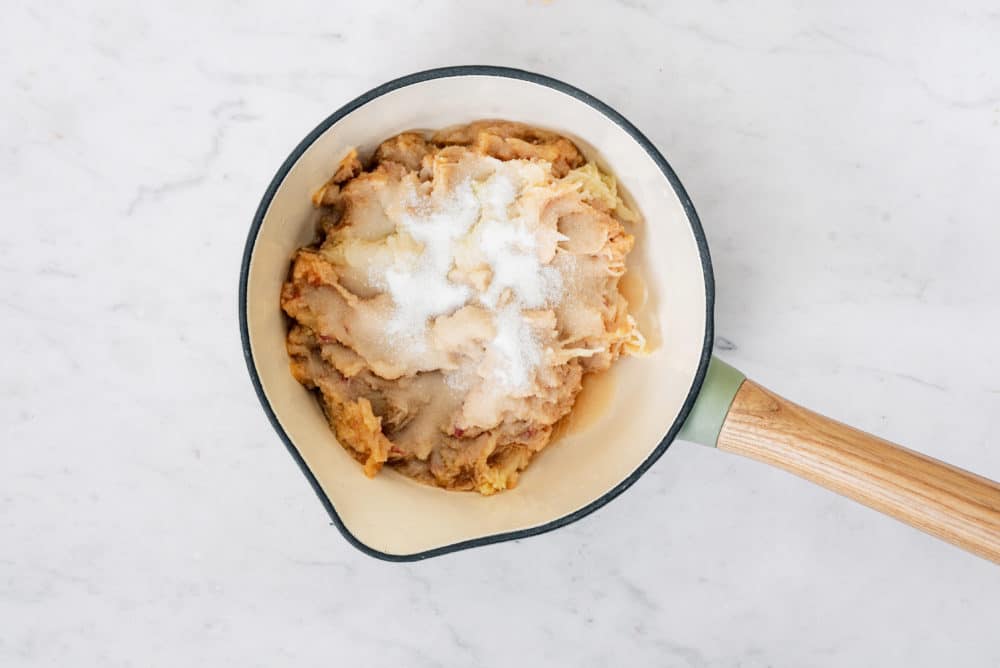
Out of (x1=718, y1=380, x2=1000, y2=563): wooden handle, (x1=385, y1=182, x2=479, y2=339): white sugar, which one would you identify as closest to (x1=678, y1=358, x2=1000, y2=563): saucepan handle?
(x1=718, y1=380, x2=1000, y2=563): wooden handle

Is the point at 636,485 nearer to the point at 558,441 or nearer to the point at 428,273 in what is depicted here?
the point at 558,441

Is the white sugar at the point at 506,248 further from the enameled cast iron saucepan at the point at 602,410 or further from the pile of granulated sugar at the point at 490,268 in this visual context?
the enameled cast iron saucepan at the point at 602,410

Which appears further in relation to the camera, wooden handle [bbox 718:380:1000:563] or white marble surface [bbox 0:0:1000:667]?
white marble surface [bbox 0:0:1000:667]

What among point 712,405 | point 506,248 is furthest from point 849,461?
point 506,248

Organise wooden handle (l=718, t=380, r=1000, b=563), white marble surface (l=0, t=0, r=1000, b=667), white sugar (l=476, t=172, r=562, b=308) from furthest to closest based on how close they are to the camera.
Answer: white marble surface (l=0, t=0, r=1000, b=667), white sugar (l=476, t=172, r=562, b=308), wooden handle (l=718, t=380, r=1000, b=563)

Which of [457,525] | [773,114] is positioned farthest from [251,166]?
[773,114]

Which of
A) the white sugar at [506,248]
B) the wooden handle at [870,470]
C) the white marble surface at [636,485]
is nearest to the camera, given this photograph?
the wooden handle at [870,470]

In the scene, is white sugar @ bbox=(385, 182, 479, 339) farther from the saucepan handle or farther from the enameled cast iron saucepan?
the saucepan handle

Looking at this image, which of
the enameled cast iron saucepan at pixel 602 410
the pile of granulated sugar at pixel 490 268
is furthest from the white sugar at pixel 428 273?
the enameled cast iron saucepan at pixel 602 410

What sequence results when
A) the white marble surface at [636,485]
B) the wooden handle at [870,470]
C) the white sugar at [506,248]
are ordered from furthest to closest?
the white marble surface at [636,485]
the white sugar at [506,248]
the wooden handle at [870,470]
